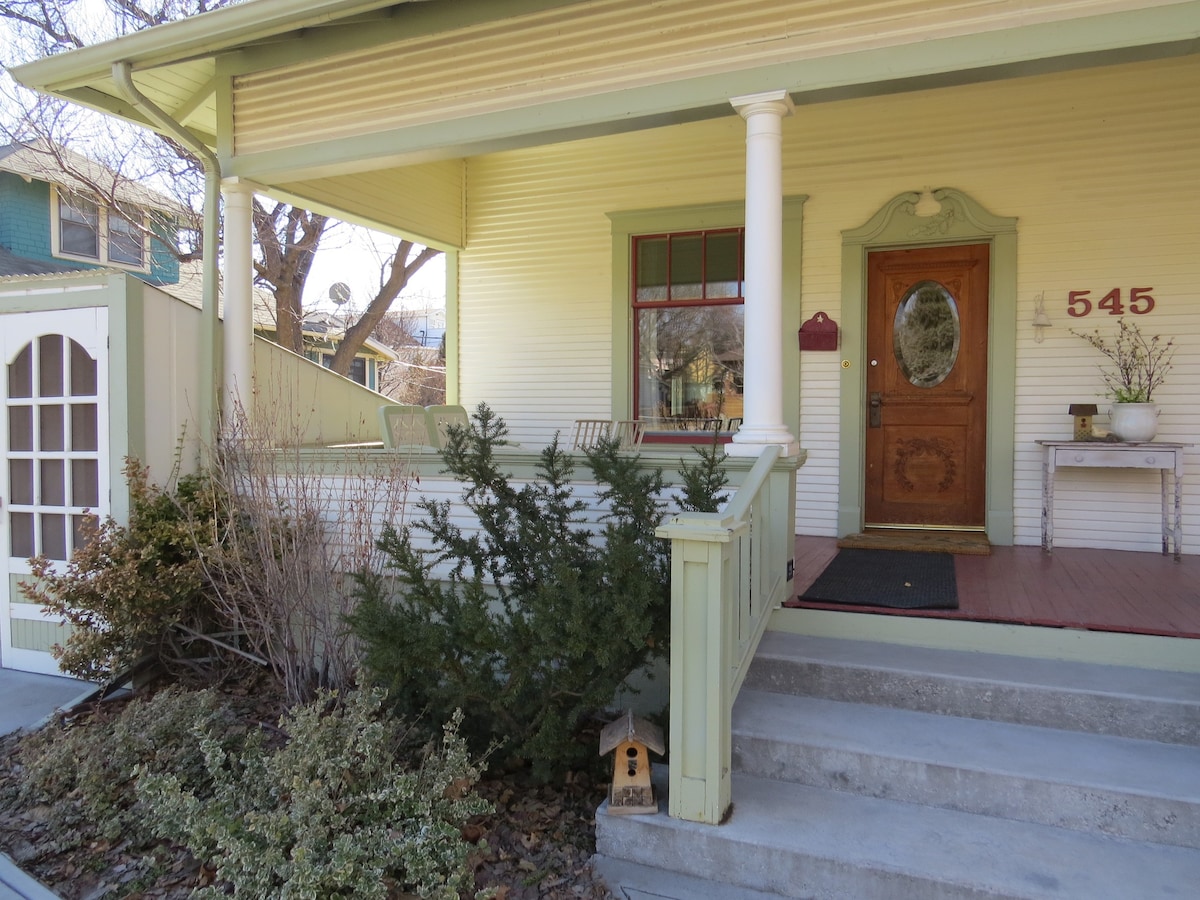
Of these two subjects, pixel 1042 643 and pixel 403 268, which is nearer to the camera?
pixel 1042 643

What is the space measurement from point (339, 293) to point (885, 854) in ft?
49.1

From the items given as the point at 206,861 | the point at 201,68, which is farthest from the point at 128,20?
the point at 206,861

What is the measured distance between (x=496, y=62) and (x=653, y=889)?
402cm

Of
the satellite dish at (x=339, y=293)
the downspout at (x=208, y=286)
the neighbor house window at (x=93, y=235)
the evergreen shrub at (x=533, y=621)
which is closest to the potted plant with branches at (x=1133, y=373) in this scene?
the evergreen shrub at (x=533, y=621)

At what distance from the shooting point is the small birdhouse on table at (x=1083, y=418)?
16.0 ft

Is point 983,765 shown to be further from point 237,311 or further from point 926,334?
point 237,311

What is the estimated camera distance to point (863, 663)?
3242 millimetres

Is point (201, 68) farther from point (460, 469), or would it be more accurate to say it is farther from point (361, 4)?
point (460, 469)

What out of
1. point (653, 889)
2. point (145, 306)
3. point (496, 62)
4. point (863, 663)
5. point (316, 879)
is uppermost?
point (496, 62)

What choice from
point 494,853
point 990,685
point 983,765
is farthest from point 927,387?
point 494,853

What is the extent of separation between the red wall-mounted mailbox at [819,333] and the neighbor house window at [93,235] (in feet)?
34.8

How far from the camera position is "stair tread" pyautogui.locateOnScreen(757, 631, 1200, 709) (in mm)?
2953

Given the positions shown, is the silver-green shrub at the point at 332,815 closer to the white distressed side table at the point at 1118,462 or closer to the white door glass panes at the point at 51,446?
the white door glass panes at the point at 51,446

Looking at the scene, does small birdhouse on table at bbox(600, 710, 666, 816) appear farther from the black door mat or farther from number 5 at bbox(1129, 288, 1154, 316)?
number 5 at bbox(1129, 288, 1154, 316)
